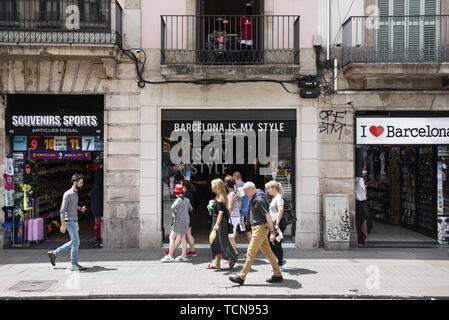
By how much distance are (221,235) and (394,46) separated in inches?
259

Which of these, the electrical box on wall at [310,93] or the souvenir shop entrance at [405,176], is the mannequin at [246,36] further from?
the souvenir shop entrance at [405,176]

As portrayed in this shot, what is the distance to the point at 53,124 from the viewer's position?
33.6 feet

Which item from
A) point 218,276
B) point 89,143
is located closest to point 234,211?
point 218,276

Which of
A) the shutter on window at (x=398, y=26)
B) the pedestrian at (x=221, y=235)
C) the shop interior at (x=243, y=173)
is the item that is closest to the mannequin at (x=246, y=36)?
the shop interior at (x=243, y=173)

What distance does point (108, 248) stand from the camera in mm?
10086

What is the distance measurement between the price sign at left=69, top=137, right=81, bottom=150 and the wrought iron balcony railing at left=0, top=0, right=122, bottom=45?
8.10 feet

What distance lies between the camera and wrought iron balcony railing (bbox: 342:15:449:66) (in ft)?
32.9

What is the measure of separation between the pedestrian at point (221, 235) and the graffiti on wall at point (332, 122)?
352 cm

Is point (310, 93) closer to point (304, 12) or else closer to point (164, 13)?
point (304, 12)

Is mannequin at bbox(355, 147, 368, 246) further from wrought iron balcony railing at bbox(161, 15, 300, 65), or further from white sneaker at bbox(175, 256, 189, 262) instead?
Answer: white sneaker at bbox(175, 256, 189, 262)

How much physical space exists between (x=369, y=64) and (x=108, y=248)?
7814 millimetres

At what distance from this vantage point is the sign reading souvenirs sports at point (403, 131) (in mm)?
10266
